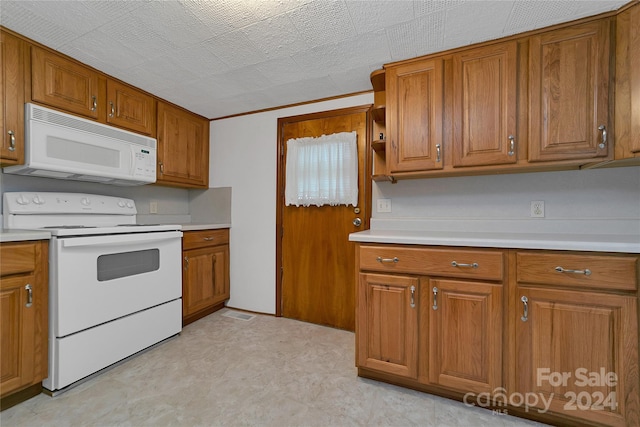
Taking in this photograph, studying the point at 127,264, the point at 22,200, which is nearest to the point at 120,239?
the point at 127,264

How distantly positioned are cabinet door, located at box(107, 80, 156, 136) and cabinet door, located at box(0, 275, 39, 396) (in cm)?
132

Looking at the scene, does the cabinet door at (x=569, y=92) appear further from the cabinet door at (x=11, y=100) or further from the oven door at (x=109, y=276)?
the cabinet door at (x=11, y=100)

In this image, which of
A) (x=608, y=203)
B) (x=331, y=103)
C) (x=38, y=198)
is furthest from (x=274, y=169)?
(x=608, y=203)

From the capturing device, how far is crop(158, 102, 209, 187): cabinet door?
8.42 ft

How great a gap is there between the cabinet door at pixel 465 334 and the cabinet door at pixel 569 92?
897 millimetres

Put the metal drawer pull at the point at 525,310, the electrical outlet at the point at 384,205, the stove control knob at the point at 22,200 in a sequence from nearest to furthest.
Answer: the metal drawer pull at the point at 525,310 → the stove control knob at the point at 22,200 → the electrical outlet at the point at 384,205

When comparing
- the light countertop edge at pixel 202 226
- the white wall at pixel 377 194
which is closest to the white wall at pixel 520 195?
the white wall at pixel 377 194

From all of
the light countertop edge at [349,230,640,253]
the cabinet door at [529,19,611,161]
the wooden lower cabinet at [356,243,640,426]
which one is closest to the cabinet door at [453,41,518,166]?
the cabinet door at [529,19,611,161]

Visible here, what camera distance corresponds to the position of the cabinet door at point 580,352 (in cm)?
118

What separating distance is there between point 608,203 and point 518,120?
2.47 ft

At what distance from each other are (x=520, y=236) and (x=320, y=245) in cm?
152

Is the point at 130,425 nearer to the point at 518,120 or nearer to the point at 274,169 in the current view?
the point at 274,169

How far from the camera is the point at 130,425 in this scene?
1.31m

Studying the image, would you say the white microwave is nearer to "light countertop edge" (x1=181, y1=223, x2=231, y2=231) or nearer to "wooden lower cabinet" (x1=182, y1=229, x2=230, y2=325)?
"light countertop edge" (x1=181, y1=223, x2=231, y2=231)
